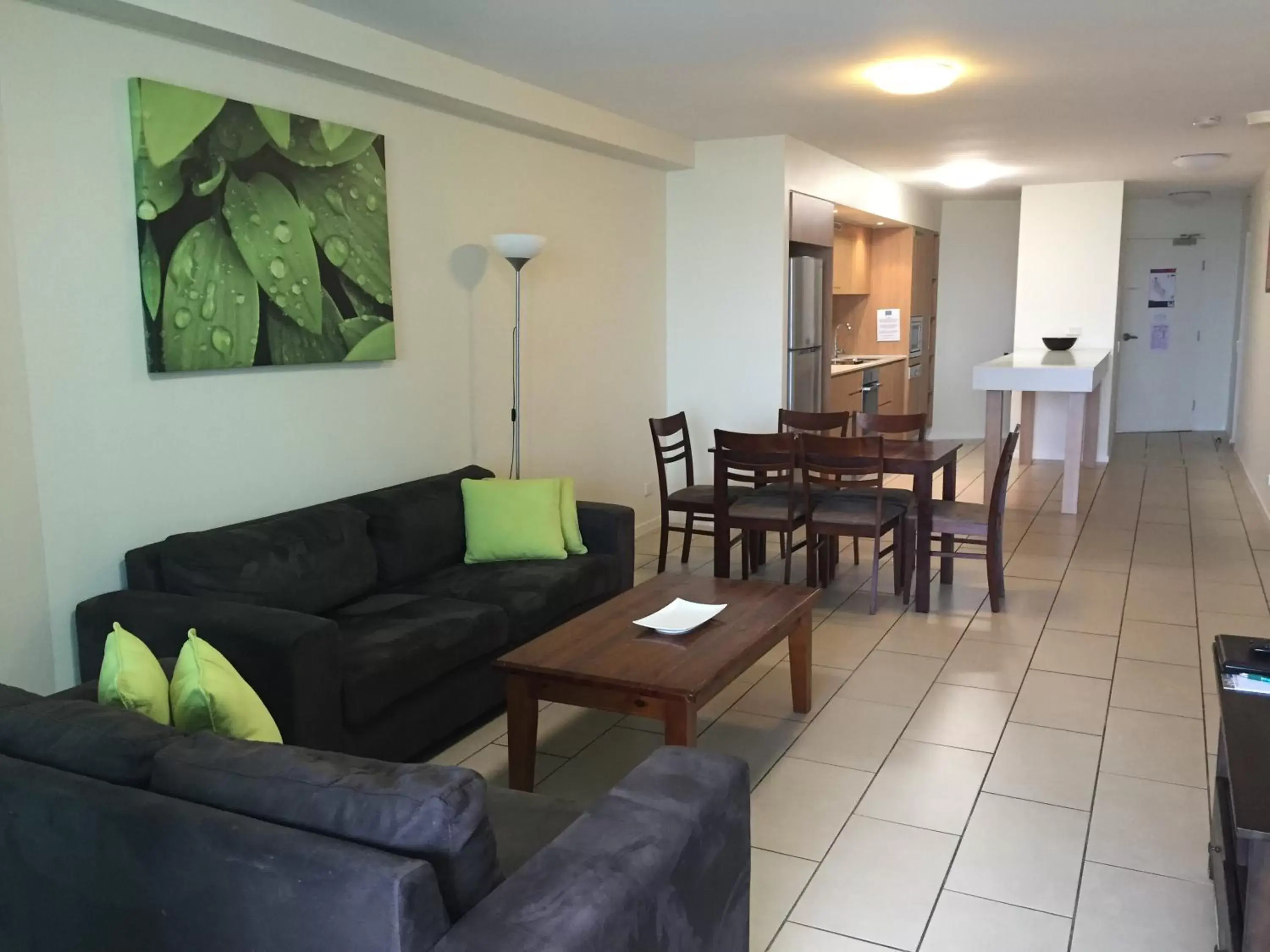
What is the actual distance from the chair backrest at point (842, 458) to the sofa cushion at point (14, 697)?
338 centimetres

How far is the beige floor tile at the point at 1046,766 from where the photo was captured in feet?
9.78

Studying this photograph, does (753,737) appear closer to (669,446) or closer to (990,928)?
(990,928)

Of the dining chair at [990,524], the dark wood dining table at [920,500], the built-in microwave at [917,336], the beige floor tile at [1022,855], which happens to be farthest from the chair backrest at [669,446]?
the built-in microwave at [917,336]

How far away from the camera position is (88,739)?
1.74 m

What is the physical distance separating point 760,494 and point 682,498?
17.1 inches

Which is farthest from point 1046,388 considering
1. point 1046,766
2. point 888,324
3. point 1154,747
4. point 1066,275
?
point 1046,766

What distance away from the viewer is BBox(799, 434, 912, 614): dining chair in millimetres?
4598

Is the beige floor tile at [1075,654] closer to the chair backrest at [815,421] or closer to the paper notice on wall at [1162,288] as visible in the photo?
the chair backrest at [815,421]

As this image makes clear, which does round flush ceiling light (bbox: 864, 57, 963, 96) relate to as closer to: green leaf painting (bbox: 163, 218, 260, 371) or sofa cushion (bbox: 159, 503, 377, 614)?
green leaf painting (bbox: 163, 218, 260, 371)

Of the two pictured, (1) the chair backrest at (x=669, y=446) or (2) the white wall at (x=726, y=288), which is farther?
(2) the white wall at (x=726, y=288)

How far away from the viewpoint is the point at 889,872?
8.45 ft

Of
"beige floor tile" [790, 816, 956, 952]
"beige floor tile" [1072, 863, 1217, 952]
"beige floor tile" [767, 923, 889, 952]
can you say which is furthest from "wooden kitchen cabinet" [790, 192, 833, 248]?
"beige floor tile" [767, 923, 889, 952]

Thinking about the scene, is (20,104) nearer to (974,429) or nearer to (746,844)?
(746,844)

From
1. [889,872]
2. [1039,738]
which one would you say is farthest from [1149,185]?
[889,872]
